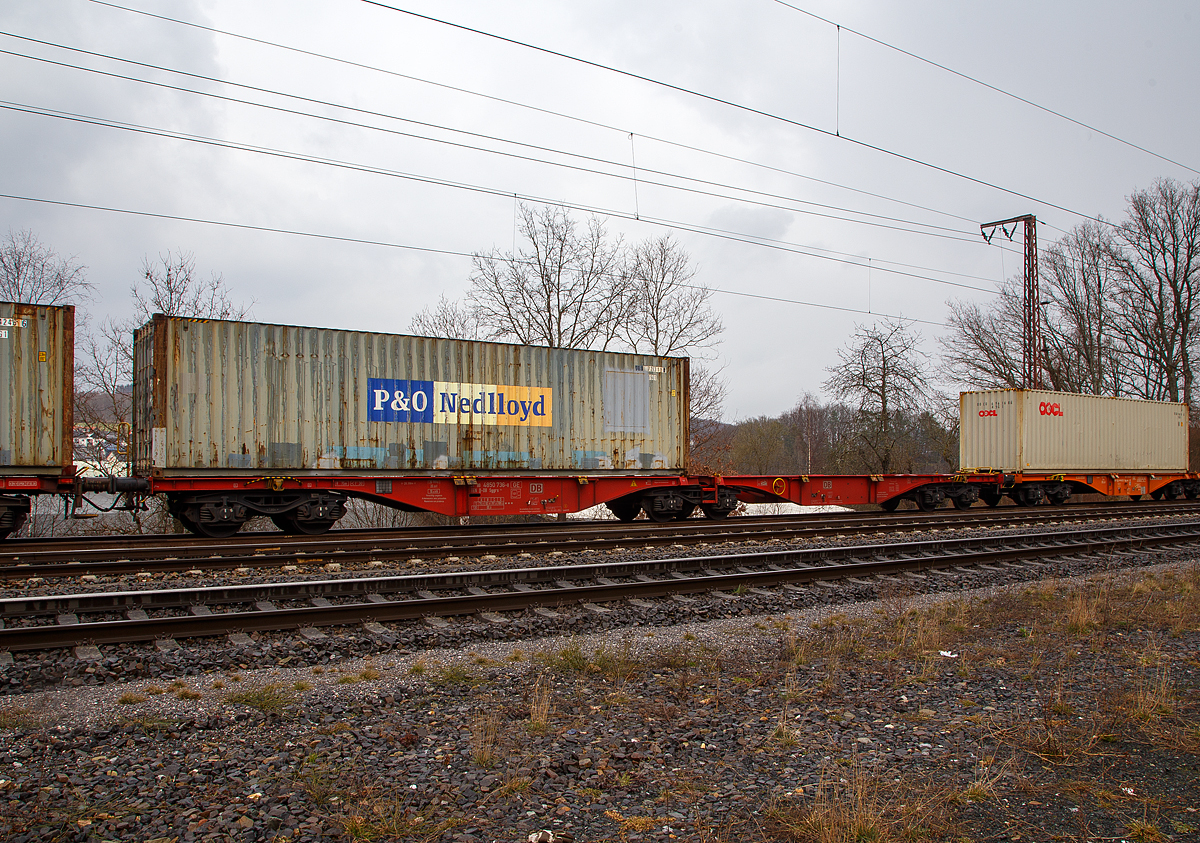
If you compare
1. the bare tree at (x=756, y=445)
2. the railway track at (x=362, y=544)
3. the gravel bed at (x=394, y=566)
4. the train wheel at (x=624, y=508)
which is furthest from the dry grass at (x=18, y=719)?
the bare tree at (x=756, y=445)

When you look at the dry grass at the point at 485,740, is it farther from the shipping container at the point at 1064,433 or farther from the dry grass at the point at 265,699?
the shipping container at the point at 1064,433

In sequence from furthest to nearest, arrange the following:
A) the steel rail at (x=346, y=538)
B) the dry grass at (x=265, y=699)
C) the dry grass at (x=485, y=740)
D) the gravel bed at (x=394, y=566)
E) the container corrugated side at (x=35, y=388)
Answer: the container corrugated side at (x=35, y=388)
the steel rail at (x=346, y=538)
the gravel bed at (x=394, y=566)
the dry grass at (x=265, y=699)
the dry grass at (x=485, y=740)

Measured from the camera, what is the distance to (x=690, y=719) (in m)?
4.36

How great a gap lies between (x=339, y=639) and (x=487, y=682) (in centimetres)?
167

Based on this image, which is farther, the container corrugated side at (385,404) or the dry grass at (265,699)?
the container corrugated side at (385,404)

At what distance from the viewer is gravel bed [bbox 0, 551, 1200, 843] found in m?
3.09

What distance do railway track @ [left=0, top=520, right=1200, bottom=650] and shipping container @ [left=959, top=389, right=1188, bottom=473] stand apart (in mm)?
11380

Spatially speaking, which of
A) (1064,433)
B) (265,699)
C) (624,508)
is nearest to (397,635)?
(265,699)

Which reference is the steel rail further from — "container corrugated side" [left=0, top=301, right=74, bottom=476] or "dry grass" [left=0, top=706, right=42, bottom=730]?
"dry grass" [left=0, top=706, right=42, bottom=730]

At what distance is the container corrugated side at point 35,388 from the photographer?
11.2 m

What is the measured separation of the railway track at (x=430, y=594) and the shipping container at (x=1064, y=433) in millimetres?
11380

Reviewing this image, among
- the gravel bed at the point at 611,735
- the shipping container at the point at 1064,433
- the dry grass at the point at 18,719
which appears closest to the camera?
the gravel bed at the point at 611,735

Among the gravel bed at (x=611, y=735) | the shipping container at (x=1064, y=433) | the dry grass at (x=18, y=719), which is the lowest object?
the gravel bed at (x=611, y=735)

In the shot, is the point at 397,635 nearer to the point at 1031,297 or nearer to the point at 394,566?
the point at 394,566
